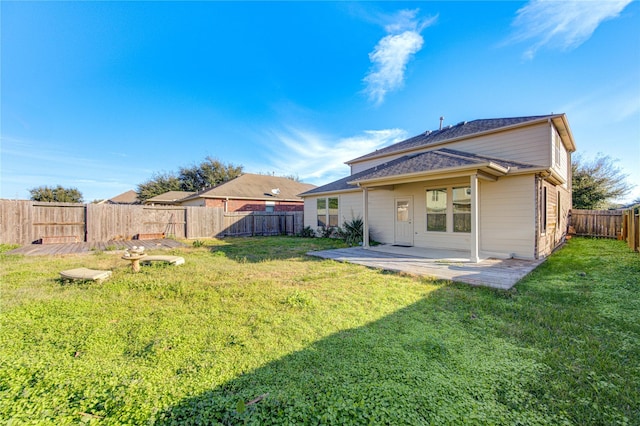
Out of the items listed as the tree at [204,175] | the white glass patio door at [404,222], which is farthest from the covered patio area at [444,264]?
the tree at [204,175]

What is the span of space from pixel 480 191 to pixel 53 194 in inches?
1715

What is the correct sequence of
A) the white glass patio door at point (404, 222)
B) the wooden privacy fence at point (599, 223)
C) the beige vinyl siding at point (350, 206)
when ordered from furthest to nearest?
the wooden privacy fence at point (599, 223) → the beige vinyl siding at point (350, 206) → the white glass patio door at point (404, 222)

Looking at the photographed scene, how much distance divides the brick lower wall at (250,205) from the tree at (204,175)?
14.4m

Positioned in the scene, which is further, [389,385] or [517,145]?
[517,145]

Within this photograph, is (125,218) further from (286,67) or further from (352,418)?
(352,418)

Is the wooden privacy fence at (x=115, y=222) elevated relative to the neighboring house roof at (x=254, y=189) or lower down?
lower down

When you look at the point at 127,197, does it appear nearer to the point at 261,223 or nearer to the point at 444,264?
the point at 261,223

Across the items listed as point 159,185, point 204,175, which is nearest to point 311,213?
point 204,175

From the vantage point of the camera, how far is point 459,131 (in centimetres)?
1078

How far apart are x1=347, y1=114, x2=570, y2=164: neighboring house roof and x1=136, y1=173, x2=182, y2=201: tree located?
99.4 ft

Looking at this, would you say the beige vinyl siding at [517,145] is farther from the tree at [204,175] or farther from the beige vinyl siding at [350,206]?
the tree at [204,175]

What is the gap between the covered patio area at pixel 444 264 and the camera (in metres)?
5.45

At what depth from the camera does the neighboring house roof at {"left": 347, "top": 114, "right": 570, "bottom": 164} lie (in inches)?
342

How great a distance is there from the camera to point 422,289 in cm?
493
